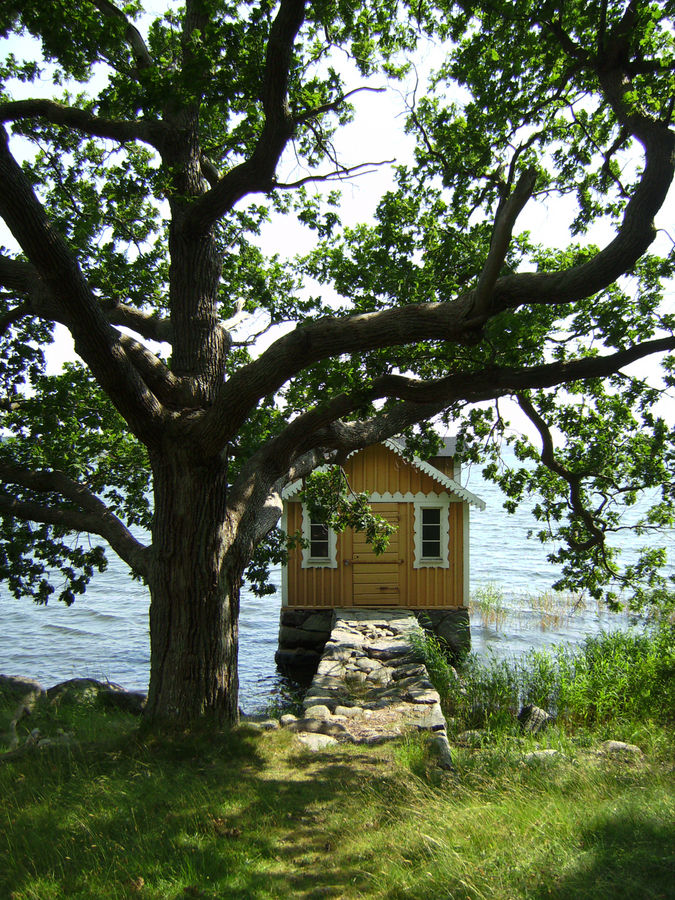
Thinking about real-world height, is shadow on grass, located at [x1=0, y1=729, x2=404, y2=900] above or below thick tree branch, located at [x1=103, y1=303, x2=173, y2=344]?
below

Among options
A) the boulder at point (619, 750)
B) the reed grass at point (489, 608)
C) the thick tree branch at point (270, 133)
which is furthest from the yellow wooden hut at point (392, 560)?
the thick tree branch at point (270, 133)

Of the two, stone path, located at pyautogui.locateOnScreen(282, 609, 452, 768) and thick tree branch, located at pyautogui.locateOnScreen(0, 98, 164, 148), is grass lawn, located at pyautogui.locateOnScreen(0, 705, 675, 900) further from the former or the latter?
thick tree branch, located at pyautogui.locateOnScreen(0, 98, 164, 148)

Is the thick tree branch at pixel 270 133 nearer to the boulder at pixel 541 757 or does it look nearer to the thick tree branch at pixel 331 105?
the thick tree branch at pixel 331 105

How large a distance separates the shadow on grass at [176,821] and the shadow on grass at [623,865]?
136 centimetres

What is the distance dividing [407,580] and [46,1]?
1564cm

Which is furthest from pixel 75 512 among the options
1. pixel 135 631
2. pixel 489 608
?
pixel 489 608

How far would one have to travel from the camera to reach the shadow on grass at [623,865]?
353 centimetres

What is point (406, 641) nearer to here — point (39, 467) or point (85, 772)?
point (39, 467)

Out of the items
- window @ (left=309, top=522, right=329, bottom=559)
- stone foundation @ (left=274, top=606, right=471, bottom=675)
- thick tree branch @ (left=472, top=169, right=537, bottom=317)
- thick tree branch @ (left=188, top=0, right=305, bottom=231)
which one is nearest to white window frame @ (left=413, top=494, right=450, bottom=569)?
stone foundation @ (left=274, top=606, right=471, bottom=675)

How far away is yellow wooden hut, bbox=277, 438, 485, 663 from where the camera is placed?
1888 cm

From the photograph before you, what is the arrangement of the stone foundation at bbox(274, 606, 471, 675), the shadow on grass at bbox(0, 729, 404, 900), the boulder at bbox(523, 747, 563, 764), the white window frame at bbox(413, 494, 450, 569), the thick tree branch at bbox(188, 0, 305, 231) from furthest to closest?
the white window frame at bbox(413, 494, 450, 569), the stone foundation at bbox(274, 606, 471, 675), the boulder at bbox(523, 747, 563, 764), the thick tree branch at bbox(188, 0, 305, 231), the shadow on grass at bbox(0, 729, 404, 900)

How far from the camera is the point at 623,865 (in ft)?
12.4

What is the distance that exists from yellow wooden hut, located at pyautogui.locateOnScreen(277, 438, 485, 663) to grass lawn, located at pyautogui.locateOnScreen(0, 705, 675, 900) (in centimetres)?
1166

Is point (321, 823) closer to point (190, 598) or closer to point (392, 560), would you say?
point (190, 598)
